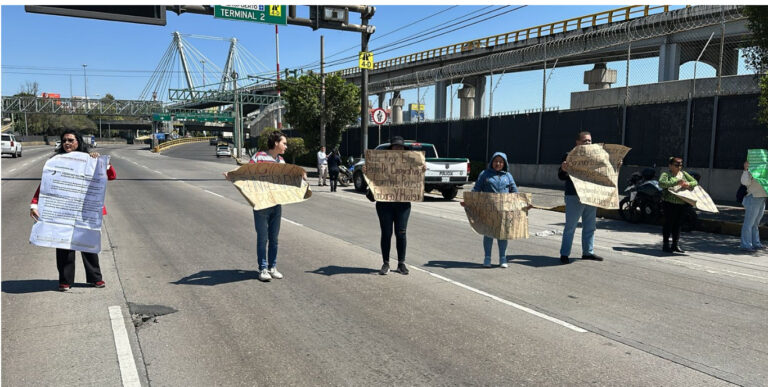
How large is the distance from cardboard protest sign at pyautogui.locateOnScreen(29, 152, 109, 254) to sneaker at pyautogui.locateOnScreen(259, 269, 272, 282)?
1.88 m

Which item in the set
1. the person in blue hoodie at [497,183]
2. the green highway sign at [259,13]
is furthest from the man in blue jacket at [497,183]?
the green highway sign at [259,13]

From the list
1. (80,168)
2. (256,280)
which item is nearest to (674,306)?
(256,280)

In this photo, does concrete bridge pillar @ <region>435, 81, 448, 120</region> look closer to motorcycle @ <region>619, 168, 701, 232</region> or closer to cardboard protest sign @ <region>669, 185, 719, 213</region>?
motorcycle @ <region>619, 168, 701, 232</region>

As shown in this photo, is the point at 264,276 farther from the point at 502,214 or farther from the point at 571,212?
the point at 571,212

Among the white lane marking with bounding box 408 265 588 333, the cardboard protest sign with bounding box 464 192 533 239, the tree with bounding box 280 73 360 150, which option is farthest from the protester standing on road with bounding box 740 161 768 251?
the tree with bounding box 280 73 360 150

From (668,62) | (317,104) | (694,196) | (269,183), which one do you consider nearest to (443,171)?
(694,196)

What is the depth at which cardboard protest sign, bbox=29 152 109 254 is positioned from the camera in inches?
230

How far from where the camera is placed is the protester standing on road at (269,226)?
21.7 ft

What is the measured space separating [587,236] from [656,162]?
34.4 ft

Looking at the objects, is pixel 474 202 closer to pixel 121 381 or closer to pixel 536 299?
pixel 536 299

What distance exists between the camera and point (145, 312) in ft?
17.7

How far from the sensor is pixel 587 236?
8258mm

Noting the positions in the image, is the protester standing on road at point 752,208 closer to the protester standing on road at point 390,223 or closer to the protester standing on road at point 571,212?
the protester standing on road at point 571,212

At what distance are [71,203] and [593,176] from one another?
7.03 meters
